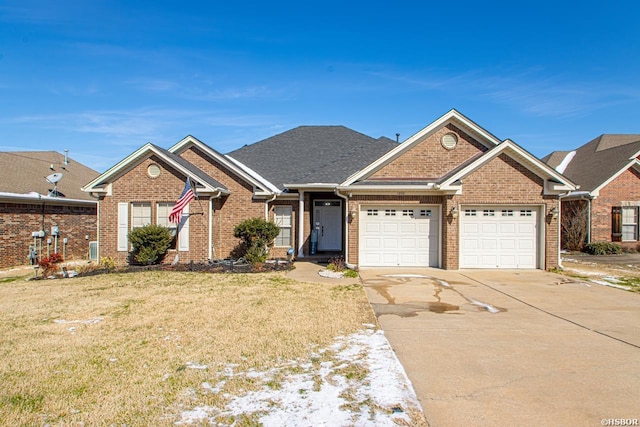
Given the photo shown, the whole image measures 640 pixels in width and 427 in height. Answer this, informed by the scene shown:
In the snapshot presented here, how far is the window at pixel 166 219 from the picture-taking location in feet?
48.6

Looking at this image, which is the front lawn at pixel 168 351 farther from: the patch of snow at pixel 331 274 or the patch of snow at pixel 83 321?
the patch of snow at pixel 331 274

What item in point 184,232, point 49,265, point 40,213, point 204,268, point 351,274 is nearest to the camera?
point 351,274

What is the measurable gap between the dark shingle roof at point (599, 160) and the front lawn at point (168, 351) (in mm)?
17754

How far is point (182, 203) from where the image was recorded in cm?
1367

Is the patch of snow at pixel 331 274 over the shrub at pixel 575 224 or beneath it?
beneath

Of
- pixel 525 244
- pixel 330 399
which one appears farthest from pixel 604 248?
pixel 330 399

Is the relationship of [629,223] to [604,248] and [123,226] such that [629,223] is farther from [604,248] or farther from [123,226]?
[123,226]

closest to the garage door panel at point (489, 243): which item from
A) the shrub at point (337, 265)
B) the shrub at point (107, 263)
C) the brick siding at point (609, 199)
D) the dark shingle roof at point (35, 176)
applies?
the shrub at point (337, 265)

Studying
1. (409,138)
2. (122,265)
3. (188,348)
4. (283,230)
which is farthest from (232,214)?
(188,348)

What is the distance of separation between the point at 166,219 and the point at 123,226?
1.66 m

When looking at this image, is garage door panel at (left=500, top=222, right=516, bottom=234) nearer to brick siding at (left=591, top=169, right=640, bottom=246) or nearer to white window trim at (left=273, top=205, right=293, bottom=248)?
white window trim at (left=273, top=205, right=293, bottom=248)

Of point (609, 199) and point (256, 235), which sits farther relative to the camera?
point (609, 199)

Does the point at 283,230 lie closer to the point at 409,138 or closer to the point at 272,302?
the point at 409,138

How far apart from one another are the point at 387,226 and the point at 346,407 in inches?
409
